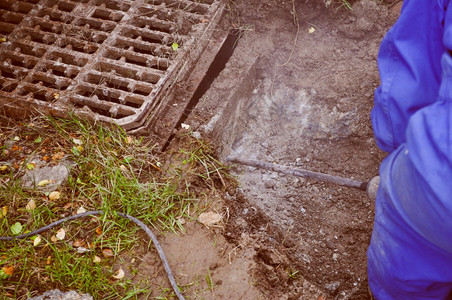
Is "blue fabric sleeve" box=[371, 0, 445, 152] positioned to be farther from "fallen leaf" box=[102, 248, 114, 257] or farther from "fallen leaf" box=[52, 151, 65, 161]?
"fallen leaf" box=[52, 151, 65, 161]

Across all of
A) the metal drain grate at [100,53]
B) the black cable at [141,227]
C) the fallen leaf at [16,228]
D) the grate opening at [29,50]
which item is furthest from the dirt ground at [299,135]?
the grate opening at [29,50]

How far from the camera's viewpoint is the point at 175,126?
2395 mm

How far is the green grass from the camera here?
1.88 m

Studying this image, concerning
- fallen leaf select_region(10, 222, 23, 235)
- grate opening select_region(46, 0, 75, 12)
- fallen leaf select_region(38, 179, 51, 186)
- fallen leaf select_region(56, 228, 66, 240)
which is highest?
grate opening select_region(46, 0, 75, 12)

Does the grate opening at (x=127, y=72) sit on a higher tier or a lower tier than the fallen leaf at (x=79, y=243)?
higher

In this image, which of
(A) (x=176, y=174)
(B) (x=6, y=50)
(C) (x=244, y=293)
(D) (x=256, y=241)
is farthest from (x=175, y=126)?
(B) (x=6, y=50)

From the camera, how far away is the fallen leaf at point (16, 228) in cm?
202

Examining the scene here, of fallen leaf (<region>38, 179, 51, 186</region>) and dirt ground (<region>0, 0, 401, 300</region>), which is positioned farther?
fallen leaf (<region>38, 179, 51, 186</region>)


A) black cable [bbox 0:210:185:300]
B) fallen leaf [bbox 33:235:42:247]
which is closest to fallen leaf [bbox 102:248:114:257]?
black cable [bbox 0:210:185:300]

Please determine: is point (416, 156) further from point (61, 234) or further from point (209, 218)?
point (61, 234)

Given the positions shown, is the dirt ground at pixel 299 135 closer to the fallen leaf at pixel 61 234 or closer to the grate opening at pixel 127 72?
the grate opening at pixel 127 72

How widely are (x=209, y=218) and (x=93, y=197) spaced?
0.62 metres

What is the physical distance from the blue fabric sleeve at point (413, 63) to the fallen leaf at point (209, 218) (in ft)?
3.23

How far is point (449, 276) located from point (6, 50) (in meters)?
2.73
